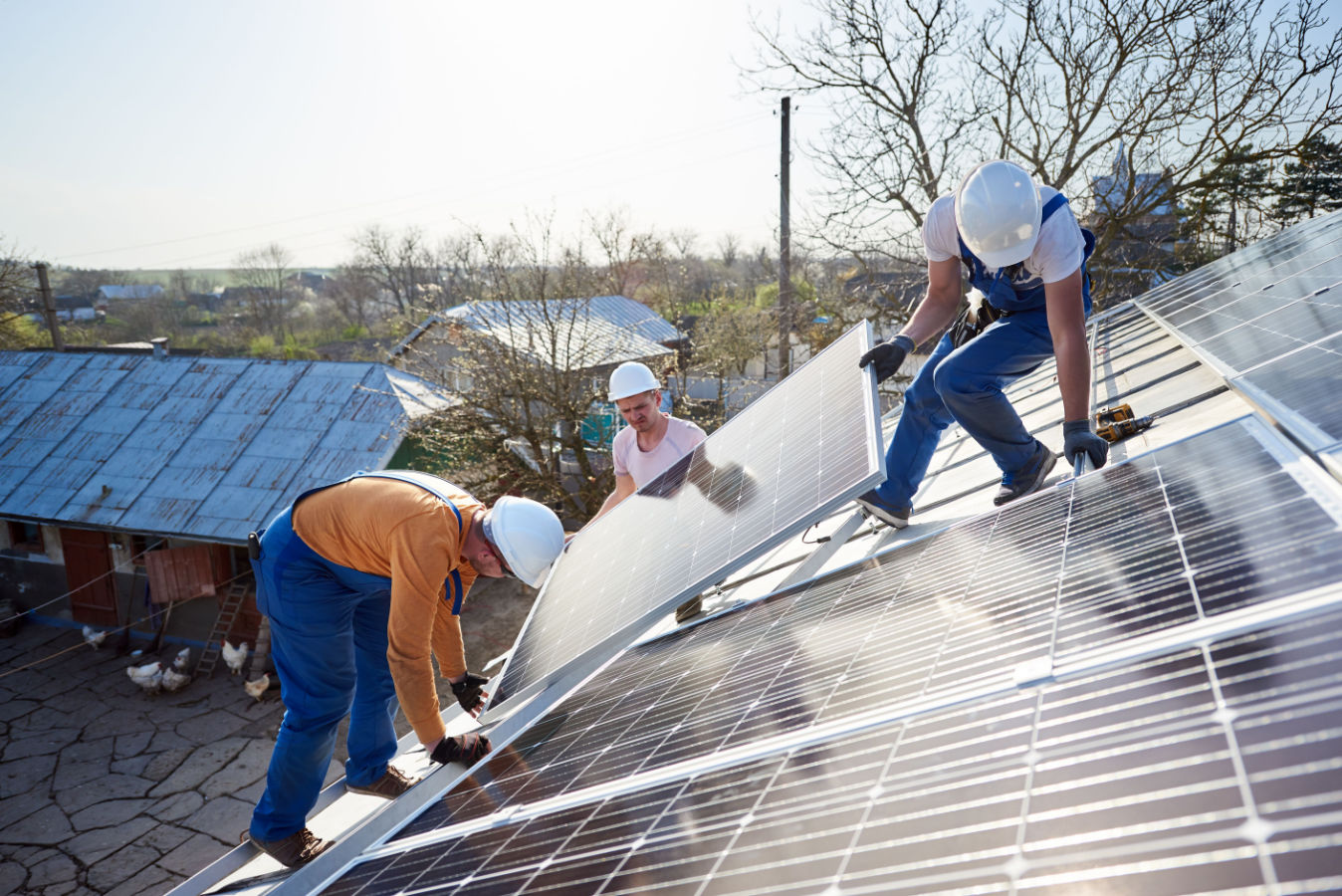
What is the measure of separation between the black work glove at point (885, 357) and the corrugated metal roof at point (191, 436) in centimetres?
1337

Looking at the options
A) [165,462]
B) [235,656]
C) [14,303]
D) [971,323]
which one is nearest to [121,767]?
[235,656]

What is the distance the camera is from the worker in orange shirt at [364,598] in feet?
12.6

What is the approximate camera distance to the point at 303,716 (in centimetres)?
436

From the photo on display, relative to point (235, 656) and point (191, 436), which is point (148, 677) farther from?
point (191, 436)

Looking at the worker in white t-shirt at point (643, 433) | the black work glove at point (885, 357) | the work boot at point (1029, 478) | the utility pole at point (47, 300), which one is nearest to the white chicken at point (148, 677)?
the worker in white t-shirt at point (643, 433)

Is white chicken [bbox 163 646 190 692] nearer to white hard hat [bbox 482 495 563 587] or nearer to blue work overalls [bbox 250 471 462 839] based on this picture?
blue work overalls [bbox 250 471 462 839]

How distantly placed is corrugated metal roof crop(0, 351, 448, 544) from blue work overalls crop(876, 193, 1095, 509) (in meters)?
13.6

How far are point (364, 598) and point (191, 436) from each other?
51.1 ft

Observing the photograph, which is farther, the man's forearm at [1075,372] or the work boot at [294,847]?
the work boot at [294,847]

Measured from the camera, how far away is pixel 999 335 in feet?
13.9

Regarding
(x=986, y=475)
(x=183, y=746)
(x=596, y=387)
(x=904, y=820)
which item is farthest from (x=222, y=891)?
(x=596, y=387)

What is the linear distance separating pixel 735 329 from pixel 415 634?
35.6m

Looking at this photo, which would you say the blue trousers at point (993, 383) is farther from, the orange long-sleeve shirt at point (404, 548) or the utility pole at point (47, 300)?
the utility pole at point (47, 300)

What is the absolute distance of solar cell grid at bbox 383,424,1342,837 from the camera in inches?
77.6
